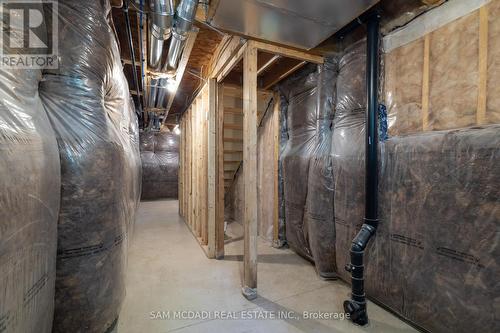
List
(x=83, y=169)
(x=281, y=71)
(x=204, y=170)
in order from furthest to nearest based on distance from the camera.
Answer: (x=204, y=170) → (x=281, y=71) → (x=83, y=169)

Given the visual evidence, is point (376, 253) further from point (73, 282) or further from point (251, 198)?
point (73, 282)

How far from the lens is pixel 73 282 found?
1.24 m

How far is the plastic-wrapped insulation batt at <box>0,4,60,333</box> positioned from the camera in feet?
2.61

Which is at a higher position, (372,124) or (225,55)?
(225,55)

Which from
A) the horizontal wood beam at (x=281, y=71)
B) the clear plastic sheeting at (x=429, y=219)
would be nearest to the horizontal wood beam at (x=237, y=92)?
the horizontal wood beam at (x=281, y=71)

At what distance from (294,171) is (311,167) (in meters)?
0.41

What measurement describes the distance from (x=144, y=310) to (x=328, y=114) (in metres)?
2.40

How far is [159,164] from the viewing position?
7441 millimetres

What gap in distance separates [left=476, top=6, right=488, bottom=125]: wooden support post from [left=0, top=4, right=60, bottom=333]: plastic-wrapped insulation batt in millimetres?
2267

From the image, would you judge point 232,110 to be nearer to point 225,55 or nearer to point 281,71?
point 281,71

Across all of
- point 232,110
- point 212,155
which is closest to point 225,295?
point 212,155

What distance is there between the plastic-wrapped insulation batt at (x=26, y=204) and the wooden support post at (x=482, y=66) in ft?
7.44

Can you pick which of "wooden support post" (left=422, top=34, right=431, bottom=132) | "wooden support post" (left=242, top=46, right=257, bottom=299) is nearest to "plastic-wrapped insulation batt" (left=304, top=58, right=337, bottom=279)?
"wooden support post" (left=242, top=46, right=257, bottom=299)

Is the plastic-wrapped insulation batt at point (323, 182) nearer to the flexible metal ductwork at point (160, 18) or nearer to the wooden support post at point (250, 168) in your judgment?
the wooden support post at point (250, 168)
